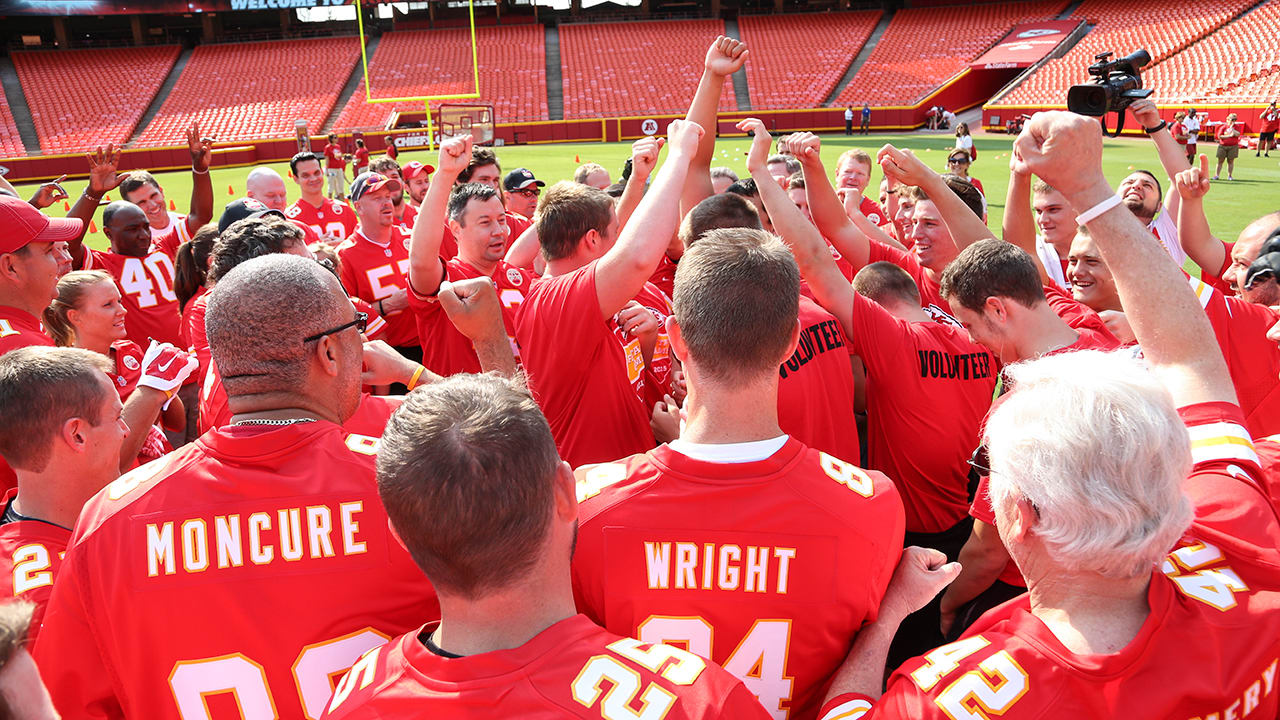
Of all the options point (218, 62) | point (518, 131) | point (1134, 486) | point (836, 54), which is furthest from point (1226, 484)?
point (218, 62)

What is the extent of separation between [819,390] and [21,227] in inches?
153

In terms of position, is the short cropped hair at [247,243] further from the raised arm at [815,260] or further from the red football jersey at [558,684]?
the red football jersey at [558,684]

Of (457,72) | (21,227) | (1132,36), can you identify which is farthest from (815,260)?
(457,72)

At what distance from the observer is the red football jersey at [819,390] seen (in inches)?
126

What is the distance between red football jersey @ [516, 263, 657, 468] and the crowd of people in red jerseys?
0.05 feet

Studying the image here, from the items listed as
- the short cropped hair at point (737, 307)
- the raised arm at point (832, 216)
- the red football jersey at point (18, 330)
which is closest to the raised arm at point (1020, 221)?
the raised arm at point (832, 216)

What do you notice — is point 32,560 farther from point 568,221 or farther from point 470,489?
point 568,221

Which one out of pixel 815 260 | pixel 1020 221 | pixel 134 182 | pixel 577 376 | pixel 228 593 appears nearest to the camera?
pixel 228 593

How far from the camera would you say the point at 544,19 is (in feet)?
166

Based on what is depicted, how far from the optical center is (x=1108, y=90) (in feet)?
9.78

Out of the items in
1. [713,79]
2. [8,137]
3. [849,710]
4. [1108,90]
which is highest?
[8,137]

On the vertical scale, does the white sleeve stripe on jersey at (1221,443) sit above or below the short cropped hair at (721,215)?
below

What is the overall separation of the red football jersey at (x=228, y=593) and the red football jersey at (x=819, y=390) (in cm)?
168

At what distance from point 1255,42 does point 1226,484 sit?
40.4m
